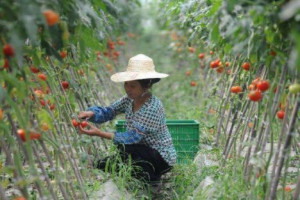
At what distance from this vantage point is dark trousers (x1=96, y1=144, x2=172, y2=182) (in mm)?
3426

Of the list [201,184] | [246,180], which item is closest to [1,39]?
[246,180]

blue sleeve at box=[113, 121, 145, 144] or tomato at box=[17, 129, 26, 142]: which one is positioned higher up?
tomato at box=[17, 129, 26, 142]

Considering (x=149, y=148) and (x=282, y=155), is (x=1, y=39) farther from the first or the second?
(x=149, y=148)

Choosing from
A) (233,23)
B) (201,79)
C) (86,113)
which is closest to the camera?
(233,23)

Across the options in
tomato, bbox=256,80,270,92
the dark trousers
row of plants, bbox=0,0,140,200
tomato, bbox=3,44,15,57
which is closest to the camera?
row of plants, bbox=0,0,140,200

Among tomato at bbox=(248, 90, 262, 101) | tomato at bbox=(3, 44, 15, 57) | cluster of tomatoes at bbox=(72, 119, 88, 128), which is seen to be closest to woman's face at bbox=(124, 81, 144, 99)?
cluster of tomatoes at bbox=(72, 119, 88, 128)

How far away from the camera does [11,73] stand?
2.03 m

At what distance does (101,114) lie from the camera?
11.5 feet

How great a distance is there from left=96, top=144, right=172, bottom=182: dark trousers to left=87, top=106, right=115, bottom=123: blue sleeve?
248mm

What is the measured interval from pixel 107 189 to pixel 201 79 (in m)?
4.10

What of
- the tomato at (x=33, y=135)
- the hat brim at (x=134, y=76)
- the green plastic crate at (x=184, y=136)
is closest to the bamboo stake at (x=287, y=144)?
the tomato at (x=33, y=135)

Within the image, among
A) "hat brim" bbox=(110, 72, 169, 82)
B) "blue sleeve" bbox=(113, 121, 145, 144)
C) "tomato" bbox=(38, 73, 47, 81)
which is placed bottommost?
"blue sleeve" bbox=(113, 121, 145, 144)

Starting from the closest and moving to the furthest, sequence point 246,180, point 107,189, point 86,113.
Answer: point 246,180, point 107,189, point 86,113

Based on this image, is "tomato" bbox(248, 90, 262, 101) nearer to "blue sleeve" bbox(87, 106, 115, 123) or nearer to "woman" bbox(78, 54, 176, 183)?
"woman" bbox(78, 54, 176, 183)
